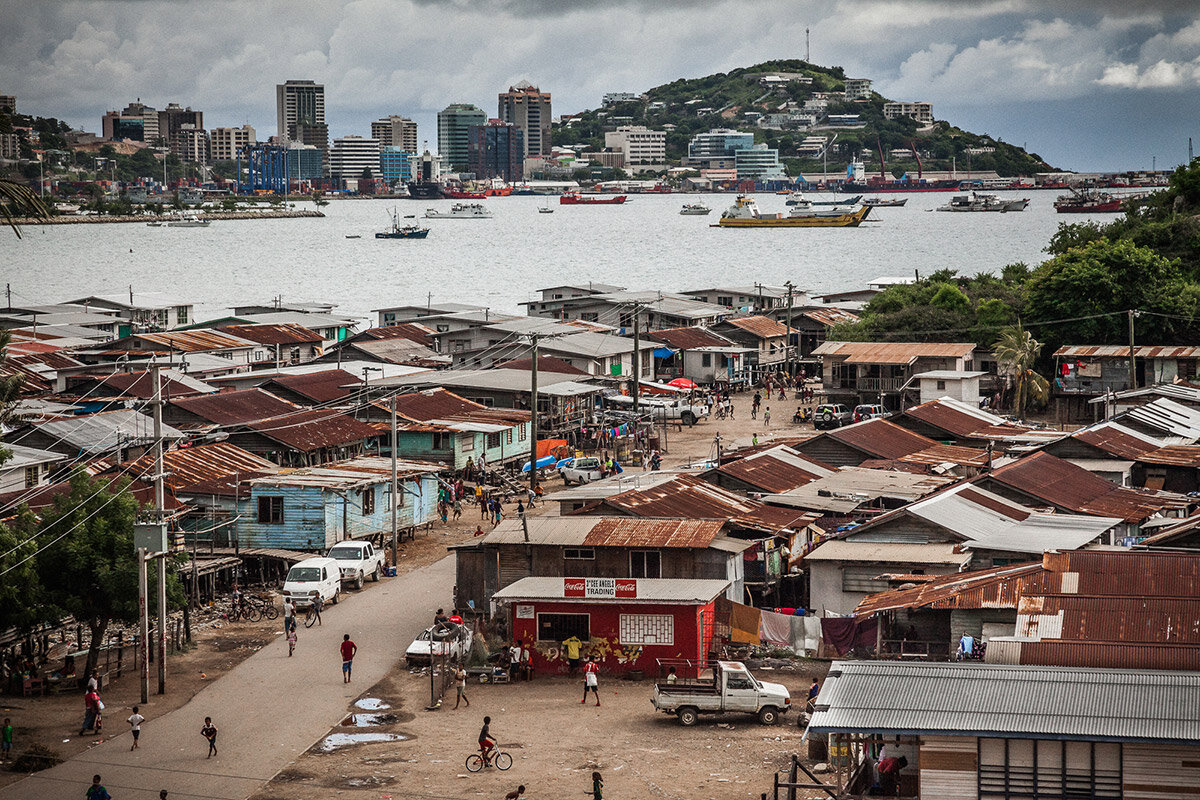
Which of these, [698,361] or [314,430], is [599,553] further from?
[698,361]

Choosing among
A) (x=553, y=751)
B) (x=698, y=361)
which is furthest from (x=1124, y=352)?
(x=553, y=751)

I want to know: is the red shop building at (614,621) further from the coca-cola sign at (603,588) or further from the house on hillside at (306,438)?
the house on hillside at (306,438)

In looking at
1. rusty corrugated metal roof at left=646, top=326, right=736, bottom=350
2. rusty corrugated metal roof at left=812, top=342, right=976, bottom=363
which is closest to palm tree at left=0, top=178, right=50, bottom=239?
rusty corrugated metal roof at left=812, top=342, right=976, bottom=363

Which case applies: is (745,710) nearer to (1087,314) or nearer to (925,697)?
(925,697)

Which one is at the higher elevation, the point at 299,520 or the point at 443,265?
the point at 443,265

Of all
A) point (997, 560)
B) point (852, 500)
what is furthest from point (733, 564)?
point (852, 500)
